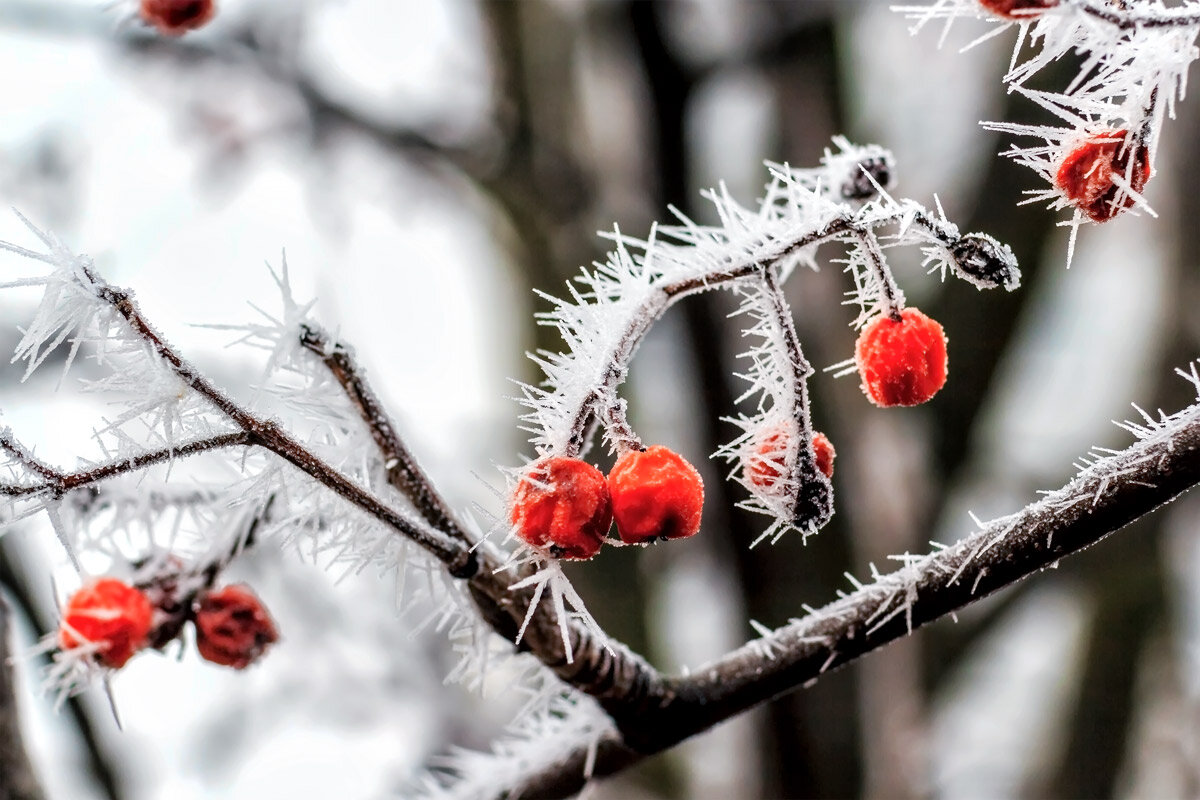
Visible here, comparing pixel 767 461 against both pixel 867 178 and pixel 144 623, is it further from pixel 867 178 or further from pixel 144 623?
pixel 144 623

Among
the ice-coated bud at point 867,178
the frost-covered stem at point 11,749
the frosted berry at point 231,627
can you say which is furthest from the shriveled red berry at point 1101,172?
the frost-covered stem at point 11,749

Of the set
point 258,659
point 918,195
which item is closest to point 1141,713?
point 918,195

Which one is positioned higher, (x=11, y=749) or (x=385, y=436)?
(x=385, y=436)

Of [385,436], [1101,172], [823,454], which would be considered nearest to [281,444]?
[385,436]

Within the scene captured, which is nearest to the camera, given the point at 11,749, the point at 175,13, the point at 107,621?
the point at 107,621

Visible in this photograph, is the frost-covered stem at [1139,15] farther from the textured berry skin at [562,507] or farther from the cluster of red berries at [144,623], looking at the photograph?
the cluster of red berries at [144,623]

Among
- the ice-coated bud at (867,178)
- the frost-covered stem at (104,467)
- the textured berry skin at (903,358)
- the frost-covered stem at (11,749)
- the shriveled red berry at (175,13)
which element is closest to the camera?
the frost-covered stem at (104,467)
